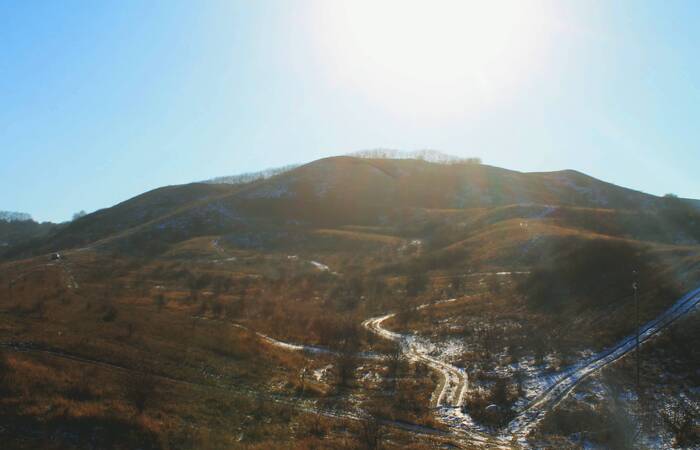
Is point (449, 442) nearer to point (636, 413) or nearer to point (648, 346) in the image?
point (636, 413)

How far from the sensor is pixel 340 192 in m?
172

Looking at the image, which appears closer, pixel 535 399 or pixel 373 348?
pixel 535 399

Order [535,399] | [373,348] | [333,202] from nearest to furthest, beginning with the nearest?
[535,399]
[373,348]
[333,202]

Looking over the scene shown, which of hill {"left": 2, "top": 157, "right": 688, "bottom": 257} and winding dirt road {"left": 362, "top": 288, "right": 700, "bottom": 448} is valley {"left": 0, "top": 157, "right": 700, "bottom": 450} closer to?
→ winding dirt road {"left": 362, "top": 288, "right": 700, "bottom": 448}

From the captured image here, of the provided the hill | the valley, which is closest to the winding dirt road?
the valley

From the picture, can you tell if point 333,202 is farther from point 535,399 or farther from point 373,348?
point 535,399

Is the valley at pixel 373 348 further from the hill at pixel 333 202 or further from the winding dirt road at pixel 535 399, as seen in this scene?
the hill at pixel 333 202

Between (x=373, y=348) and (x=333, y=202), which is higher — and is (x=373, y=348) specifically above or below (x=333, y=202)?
below

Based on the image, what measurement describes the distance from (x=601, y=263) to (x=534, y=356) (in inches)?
930

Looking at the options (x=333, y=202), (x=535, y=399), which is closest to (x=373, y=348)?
(x=535, y=399)

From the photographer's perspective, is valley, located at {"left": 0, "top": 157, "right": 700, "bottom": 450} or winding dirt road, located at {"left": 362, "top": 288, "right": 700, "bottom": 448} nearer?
valley, located at {"left": 0, "top": 157, "right": 700, "bottom": 450}

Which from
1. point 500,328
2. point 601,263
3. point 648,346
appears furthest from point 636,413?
point 601,263

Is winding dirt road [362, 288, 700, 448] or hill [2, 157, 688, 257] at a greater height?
hill [2, 157, 688, 257]

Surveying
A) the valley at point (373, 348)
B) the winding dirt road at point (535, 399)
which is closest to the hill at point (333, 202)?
the valley at point (373, 348)
